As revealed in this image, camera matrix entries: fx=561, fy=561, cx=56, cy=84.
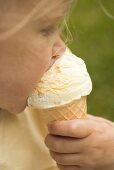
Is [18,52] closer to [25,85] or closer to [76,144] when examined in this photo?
[25,85]

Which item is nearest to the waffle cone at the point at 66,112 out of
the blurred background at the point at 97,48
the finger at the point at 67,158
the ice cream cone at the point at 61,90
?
the ice cream cone at the point at 61,90

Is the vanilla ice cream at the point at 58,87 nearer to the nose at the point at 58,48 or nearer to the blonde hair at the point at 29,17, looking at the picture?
the nose at the point at 58,48

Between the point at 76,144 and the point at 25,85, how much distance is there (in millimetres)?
255

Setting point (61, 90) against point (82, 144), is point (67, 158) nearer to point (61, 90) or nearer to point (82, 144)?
point (82, 144)

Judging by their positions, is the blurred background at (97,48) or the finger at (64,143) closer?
the finger at (64,143)

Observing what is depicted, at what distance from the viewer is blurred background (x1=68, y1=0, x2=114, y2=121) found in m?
2.81

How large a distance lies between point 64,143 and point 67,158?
6cm

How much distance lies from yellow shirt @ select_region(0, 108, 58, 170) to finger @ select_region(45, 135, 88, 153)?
152mm

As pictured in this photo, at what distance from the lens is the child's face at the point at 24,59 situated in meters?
1.44

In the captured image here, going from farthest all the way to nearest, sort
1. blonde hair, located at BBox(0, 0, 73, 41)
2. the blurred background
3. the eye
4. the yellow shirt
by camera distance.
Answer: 1. the blurred background
2. the yellow shirt
3. the eye
4. blonde hair, located at BBox(0, 0, 73, 41)

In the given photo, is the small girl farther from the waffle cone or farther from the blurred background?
the blurred background

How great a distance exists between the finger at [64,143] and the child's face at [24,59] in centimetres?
14

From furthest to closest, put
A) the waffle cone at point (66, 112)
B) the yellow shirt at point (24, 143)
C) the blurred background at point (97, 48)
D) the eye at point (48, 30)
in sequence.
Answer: the blurred background at point (97, 48)
the yellow shirt at point (24, 143)
the waffle cone at point (66, 112)
the eye at point (48, 30)

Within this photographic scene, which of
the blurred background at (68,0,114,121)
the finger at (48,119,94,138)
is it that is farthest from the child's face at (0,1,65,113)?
the blurred background at (68,0,114,121)
